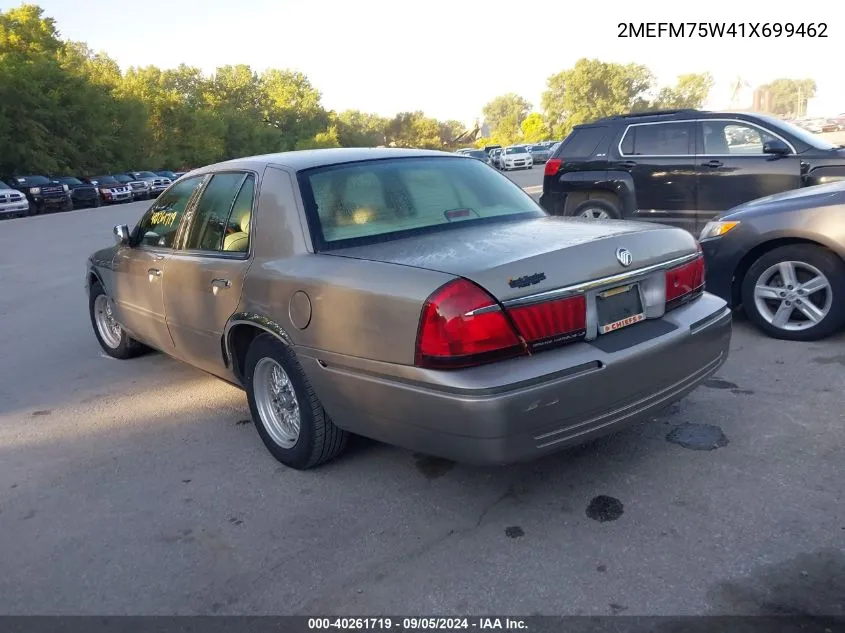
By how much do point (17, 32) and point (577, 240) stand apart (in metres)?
56.5

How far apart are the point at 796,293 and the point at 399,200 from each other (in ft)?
10.6

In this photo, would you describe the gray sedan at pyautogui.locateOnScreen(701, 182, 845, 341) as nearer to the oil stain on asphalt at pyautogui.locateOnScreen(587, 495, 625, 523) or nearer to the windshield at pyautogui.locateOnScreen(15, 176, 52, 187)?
the oil stain on asphalt at pyautogui.locateOnScreen(587, 495, 625, 523)

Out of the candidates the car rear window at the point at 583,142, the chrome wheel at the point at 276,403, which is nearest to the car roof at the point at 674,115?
the car rear window at the point at 583,142

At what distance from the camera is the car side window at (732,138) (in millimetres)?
7941

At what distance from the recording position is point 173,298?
463cm

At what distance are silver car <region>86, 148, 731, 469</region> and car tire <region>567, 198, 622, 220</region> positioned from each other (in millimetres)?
4788

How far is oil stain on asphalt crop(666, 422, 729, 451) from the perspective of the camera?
374 centimetres

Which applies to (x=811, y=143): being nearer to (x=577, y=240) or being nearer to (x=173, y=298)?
(x=577, y=240)

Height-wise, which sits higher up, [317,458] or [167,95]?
[167,95]

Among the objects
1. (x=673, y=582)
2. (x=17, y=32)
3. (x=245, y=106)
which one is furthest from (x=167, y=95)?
(x=673, y=582)

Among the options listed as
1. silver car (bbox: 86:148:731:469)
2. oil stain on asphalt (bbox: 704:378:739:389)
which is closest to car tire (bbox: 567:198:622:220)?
oil stain on asphalt (bbox: 704:378:739:389)

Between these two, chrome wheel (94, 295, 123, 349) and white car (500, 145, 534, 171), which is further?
white car (500, 145, 534, 171)

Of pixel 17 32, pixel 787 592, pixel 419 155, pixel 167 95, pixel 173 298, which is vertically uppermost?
pixel 17 32

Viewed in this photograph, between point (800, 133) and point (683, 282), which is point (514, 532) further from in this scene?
point (800, 133)
